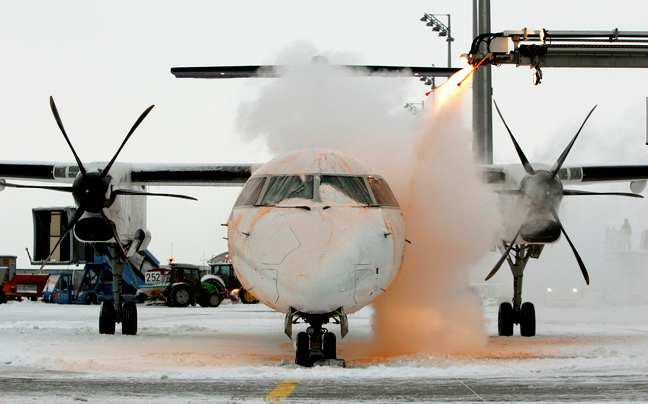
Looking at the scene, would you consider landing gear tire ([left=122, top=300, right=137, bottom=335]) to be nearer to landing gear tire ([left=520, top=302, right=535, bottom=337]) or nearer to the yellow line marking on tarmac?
the yellow line marking on tarmac

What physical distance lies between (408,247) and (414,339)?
1.78m

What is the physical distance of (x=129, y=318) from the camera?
15180 mm

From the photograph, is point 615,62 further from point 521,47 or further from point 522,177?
point 522,177

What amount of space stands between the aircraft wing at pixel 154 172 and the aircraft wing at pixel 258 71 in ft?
7.67

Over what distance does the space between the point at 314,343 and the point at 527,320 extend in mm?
7525

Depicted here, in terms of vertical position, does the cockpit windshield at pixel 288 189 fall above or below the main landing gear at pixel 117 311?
above

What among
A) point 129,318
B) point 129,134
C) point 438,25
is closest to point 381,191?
point 129,134

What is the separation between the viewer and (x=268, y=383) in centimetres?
775

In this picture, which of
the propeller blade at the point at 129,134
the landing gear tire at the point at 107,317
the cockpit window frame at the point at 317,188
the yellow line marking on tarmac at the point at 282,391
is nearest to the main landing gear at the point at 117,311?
the landing gear tire at the point at 107,317

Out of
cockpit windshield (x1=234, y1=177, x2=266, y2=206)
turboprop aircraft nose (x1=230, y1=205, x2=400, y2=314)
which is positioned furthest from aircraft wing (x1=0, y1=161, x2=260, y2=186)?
turboprop aircraft nose (x1=230, y1=205, x2=400, y2=314)

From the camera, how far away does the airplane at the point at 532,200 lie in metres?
13.2

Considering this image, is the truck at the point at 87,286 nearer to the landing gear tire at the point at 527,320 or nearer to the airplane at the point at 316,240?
the landing gear tire at the point at 527,320

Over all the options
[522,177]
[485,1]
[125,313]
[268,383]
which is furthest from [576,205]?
[268,383]

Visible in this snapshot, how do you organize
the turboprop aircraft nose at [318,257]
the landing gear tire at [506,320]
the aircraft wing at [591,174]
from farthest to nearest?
the landing gear tire at [506,320], the aircraft wing at [591,174], the turboprop aircraft nose at [318,257]
